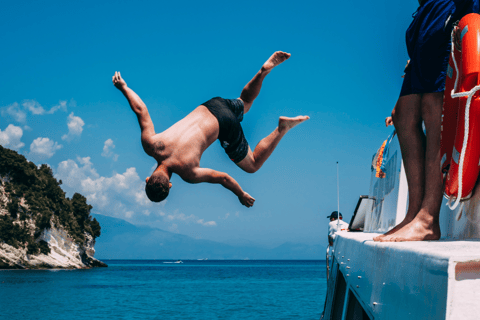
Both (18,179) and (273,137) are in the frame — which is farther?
(18,179)

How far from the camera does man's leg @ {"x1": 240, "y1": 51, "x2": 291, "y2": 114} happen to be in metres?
6.24

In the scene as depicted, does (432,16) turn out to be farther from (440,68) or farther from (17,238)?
(17,238)

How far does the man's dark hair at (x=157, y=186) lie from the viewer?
514cm

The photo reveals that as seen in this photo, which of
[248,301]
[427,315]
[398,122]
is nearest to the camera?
[427,315]

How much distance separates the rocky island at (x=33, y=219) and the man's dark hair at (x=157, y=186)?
232ft

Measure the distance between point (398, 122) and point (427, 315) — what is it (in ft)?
6.27

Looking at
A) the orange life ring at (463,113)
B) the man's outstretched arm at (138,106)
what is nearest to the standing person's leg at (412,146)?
the orange life ring at (463,113)

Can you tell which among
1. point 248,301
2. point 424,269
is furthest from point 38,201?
point 424,269

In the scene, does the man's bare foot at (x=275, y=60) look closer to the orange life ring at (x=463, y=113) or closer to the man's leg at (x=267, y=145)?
the man's leg at (x=267, y=145)

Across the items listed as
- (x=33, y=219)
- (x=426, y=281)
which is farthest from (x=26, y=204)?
(x=426, y=281)

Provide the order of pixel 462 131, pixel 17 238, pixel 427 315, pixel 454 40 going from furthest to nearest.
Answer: pixel 17 238 < pixel 454 40 < pixel 462 131 < pixel 427 315

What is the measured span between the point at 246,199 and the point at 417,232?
3638 millimetres

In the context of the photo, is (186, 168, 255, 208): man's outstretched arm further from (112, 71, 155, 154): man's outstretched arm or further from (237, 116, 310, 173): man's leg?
(112, 71, 155, 154): man's outstretched arm

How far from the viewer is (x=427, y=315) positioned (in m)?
1.48
